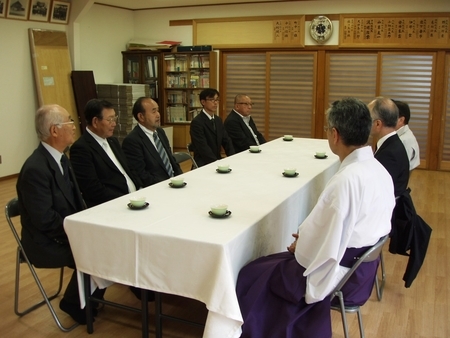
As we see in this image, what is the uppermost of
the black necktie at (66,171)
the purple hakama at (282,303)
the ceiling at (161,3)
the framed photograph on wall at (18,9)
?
the ceiling at (161,3)

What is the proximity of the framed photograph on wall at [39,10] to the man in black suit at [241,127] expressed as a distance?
319cm

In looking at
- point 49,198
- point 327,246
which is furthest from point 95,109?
point 327,246

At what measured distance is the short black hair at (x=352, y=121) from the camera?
205 centimetres

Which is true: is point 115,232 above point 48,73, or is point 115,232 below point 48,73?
below

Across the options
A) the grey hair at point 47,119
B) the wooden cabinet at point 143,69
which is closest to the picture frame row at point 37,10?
the wooden cabinet at point 143,69

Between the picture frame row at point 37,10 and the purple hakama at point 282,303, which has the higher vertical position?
the picture frame row at point 37,10

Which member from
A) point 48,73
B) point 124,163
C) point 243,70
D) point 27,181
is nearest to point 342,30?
point 243,70

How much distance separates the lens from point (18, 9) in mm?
6262

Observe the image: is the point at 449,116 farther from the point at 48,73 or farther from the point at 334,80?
the point at 48,73

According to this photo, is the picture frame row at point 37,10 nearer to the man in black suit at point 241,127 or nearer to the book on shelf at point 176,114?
the book on shelf at point 176,114

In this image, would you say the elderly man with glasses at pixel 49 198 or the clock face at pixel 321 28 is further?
the clock face at pixel 321 28

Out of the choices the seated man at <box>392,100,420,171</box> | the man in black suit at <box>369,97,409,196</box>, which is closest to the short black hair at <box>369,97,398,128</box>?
the man in black suit at <box>369,97,409,196</box>

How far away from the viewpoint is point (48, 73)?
6711 mm

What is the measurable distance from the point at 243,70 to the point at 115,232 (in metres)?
6.28
